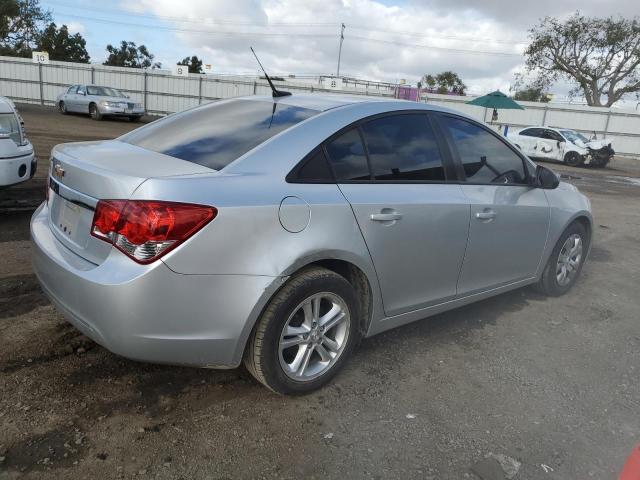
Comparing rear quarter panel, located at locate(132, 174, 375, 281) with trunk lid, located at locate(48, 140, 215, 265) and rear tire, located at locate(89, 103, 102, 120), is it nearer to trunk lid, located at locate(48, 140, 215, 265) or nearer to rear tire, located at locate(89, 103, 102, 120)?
trunk lid, located at locate(48, 140, 215, 265)

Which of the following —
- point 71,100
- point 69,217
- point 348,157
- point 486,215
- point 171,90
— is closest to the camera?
point 69,217

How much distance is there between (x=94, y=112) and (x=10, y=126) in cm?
1927

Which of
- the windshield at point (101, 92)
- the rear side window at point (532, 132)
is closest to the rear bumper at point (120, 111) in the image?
the windshield at point (101, 92)

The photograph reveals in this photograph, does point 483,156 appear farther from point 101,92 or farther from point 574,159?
point 101,92

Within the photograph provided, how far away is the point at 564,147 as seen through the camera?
21.1 metres

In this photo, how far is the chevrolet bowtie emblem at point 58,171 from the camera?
2.91 meters

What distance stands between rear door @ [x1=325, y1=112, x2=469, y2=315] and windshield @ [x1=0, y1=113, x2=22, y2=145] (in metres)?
4.11

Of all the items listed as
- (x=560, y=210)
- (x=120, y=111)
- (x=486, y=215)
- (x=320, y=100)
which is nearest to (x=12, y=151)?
(x=320, y=100)

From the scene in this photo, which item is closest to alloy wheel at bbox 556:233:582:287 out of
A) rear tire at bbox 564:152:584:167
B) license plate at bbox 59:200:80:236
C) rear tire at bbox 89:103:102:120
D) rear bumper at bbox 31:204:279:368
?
rear bumper at bbox 31:204:279:368

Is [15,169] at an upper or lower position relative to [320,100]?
lower

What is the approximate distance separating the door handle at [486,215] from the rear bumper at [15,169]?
450cm

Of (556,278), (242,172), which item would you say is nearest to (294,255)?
(242,172)

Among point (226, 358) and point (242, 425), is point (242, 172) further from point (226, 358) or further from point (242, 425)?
point (242, 425)

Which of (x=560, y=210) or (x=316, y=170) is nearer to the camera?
(x=316, y=170)
